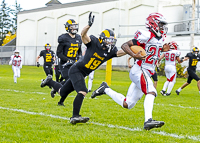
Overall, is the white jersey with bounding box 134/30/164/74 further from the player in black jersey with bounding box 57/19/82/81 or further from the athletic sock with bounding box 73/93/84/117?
the player in black jersey with bounding box 57/19/82/81

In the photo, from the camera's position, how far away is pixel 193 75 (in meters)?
13.0

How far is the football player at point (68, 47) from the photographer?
28.0ft

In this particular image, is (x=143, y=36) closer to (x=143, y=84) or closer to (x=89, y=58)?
(x=143, y=84)

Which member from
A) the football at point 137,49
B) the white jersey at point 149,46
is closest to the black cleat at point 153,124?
the white jersey at point 149,46

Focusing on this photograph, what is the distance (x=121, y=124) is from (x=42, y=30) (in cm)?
4194

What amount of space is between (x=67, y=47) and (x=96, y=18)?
1275 inches

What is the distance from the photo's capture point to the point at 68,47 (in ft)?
28.6

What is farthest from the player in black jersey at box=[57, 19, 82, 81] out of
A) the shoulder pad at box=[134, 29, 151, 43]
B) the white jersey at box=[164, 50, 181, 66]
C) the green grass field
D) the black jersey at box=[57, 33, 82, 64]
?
the white jersey at box=[164, 50, 181, 66]

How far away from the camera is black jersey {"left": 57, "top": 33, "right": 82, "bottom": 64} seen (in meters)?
8.60

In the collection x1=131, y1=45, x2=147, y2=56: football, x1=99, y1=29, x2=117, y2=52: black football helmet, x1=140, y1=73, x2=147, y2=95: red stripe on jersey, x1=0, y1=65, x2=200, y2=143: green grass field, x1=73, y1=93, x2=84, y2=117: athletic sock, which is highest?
x1=99, y1=29, x2=117, y2=52: black football helmet

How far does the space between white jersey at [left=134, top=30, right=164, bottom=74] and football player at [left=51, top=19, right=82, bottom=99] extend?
3.23m

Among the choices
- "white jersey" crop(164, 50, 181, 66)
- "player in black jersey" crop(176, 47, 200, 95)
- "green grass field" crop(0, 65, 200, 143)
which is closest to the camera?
"green grass field" crop(0, 65, 200, 143)

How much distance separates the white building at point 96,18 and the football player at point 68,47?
68.0ft

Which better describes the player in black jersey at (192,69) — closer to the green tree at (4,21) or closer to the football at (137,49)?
the football at (137,49)
